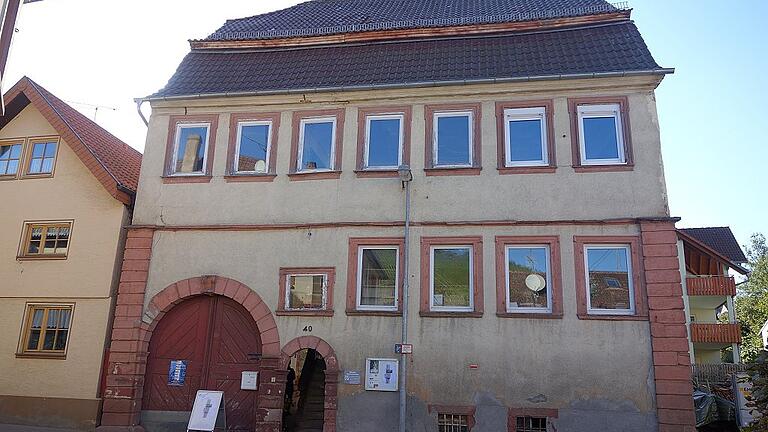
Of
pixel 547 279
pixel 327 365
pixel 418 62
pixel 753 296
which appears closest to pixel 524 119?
pixel 418 62

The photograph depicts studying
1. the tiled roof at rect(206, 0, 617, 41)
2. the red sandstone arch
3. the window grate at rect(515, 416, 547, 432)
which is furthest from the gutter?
the window grate at rect(515, 416, 547, 432)

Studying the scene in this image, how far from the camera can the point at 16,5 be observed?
1048cm

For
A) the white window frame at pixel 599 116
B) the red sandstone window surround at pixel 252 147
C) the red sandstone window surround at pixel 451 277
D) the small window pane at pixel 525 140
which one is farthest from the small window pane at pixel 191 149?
the white window frame at pixel 599 116

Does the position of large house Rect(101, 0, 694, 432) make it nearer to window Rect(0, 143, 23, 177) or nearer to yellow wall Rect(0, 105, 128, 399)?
yellow wall Rect(0, 105, 128, 399)

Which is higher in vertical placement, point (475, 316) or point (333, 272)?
point (333, 272)

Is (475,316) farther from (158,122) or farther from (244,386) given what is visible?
(158,122)

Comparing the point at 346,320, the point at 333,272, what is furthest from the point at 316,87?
the point at 346,320

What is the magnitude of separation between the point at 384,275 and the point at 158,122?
22.6 ft

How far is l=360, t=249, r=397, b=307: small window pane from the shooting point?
13641 millimetres

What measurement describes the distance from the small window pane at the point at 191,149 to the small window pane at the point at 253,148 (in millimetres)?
935

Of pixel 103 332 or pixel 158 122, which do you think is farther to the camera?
pixel 158 122

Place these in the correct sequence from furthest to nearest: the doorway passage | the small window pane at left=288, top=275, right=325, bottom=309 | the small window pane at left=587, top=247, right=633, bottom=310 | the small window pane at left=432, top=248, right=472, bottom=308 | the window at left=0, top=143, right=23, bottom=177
A: the window at left=0, top=143, right=23, bottom=177 → the doorway passage → the small window pane at left=288, top=275, right=325, bottom=309 → the small window pane at left=432, top=248, right=472, bottom=308 → the small window pane at left=587, top=247, right=633, bottom=310

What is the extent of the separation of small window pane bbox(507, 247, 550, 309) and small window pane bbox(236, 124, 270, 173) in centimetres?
611

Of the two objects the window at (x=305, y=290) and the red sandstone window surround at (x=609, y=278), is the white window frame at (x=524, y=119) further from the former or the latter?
the window at (x=305, y=290)
